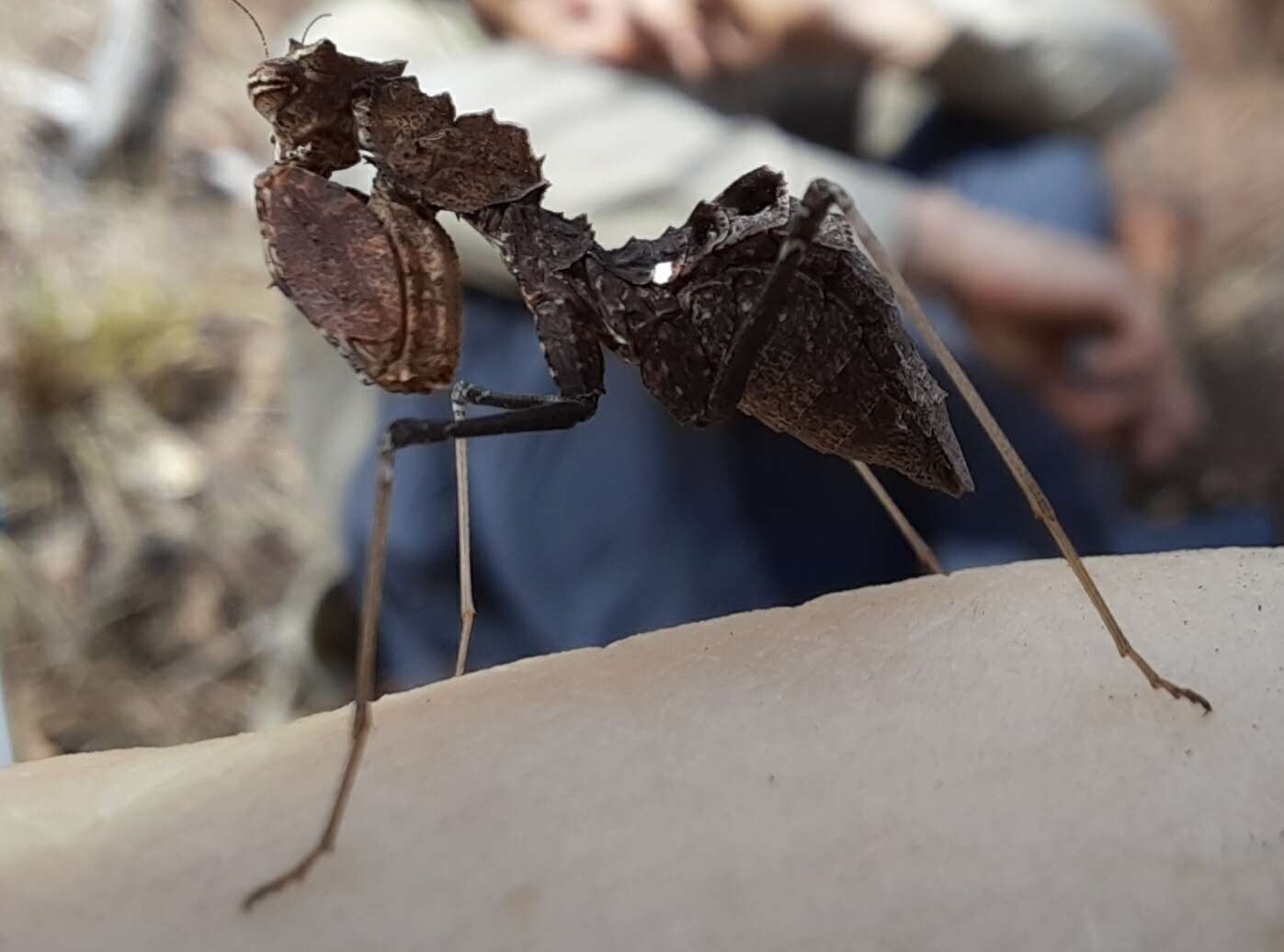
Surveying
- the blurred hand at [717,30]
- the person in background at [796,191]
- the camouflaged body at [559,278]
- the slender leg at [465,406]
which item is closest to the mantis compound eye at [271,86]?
the camouflaged body at [559,278]

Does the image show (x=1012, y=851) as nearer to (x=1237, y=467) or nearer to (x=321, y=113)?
(x=321, y=113)

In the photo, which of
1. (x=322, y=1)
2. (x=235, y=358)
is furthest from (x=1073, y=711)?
(x=235, y=358)

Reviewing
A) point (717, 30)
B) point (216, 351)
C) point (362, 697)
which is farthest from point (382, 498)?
point (216, 351)

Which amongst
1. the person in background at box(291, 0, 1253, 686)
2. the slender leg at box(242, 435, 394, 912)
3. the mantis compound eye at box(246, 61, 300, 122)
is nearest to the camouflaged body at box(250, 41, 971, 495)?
the mantis compound eye at box(246, 61, 300, 122)

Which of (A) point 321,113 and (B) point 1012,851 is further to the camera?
(A) point 321,113

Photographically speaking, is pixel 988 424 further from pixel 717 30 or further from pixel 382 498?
pixel 717 30

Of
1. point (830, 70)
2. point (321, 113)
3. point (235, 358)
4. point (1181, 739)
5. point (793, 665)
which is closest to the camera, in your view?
point (1181, 739)
